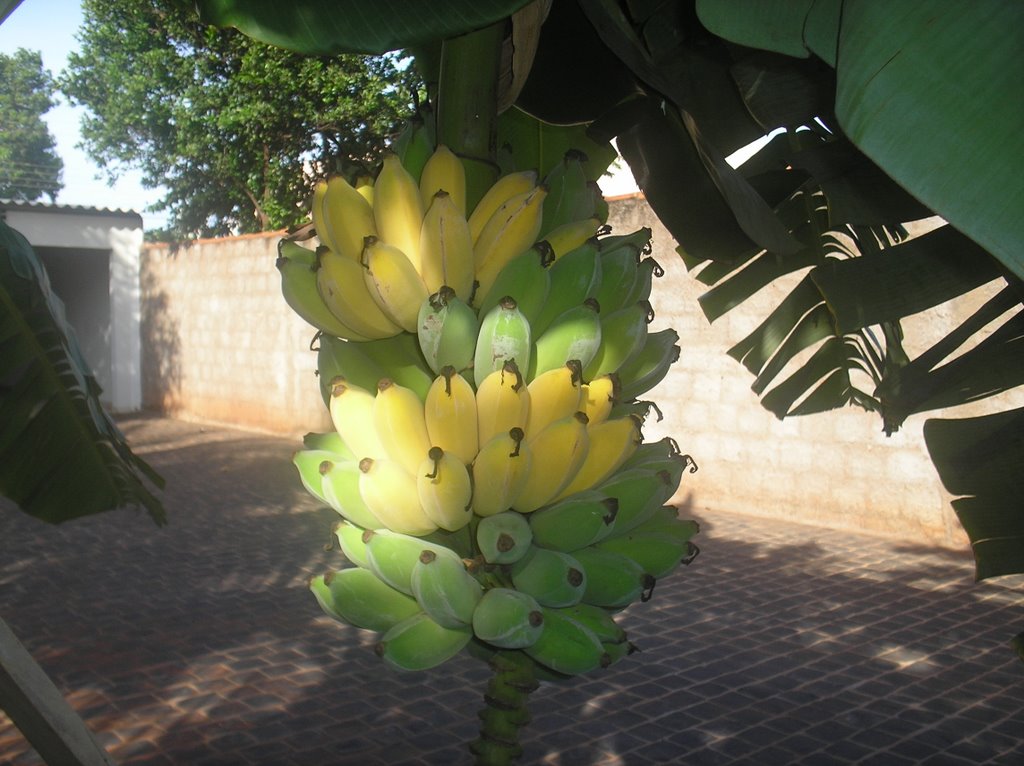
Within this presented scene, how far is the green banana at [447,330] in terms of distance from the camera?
115 cm

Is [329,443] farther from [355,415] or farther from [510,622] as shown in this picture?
[510,622]

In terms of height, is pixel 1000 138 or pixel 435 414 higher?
pixel 1000 138

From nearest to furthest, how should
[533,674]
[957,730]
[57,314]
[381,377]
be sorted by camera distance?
[533,674] → [381,377] → [57,314] → [957,730]

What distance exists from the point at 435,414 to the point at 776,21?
1.86 ft

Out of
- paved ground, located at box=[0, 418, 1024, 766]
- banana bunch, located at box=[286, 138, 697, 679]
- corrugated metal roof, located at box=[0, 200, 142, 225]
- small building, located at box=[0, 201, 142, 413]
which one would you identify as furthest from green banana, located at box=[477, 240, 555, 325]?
small building, located at box=[0, 201, 142, 413]

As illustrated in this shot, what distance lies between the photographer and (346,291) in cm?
122

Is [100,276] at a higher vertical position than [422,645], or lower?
higher

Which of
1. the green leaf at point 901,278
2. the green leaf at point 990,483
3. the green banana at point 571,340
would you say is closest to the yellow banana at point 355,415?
the green banana at point 571,340

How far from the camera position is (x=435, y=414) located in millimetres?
1180

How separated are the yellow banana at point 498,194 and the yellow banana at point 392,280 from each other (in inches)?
4.1

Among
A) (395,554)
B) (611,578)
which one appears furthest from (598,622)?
(395,554)

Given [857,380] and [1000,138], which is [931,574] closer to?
[857,380]

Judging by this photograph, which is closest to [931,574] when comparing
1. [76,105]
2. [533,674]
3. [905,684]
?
[905,684]

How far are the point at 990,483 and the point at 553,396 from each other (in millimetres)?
1054
